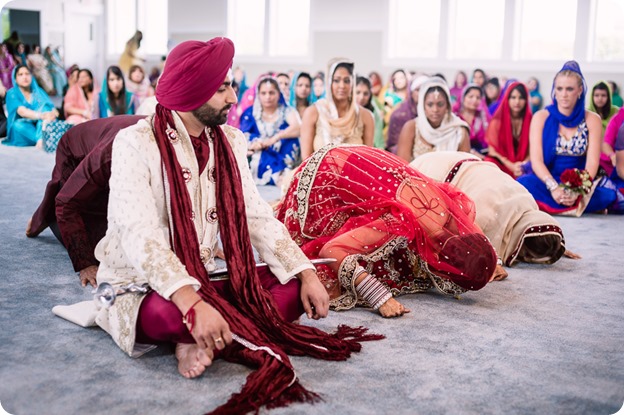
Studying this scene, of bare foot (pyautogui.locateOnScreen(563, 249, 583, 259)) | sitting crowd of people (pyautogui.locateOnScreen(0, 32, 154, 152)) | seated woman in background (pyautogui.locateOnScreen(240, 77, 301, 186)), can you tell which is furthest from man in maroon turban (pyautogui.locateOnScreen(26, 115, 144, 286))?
sitting crowd of people (pyautogui.locateOnScreen(0, 32, 154, 152))

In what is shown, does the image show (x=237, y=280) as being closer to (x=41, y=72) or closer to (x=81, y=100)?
(x=81, y=100)

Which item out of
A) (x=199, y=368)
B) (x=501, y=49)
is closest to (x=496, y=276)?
(x=199, y=368)

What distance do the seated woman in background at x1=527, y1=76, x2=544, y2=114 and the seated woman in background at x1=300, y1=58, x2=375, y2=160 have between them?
563 centimetres

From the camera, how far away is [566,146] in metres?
5.02

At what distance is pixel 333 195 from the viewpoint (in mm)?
2914

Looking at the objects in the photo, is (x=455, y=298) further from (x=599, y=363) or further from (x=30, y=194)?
(x=30, y=194)

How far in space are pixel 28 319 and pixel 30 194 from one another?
2.70 metres

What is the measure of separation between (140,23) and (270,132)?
10561mm

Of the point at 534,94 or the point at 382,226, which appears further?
the point at 534,94

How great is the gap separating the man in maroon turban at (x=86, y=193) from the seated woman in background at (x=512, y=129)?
137 inches

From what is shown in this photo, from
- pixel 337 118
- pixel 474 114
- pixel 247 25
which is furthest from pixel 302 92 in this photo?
pixel 247 25

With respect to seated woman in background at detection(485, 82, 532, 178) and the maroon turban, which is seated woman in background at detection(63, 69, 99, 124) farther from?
the maroon turban

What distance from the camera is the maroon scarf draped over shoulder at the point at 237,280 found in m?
2.00

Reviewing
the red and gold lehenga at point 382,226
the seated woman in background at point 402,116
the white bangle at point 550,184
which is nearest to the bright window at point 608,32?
the seated woman in background at point 402,116
